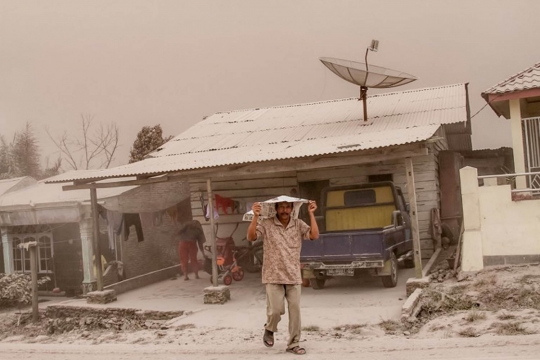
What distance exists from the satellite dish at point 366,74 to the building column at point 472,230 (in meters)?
4.19

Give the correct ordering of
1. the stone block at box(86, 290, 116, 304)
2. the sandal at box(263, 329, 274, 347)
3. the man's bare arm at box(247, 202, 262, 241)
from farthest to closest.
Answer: the stone block at box(86, 290, 116, 304), the sandal at box(263, 329, 274, 347), the man's bare arm at box(247, 202, 262, 241)

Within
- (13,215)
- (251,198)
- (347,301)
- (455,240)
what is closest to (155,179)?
(251,198)

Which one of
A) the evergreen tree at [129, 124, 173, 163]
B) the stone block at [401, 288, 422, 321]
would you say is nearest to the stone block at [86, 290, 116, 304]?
the stone block at [401, 288, 422, 321]

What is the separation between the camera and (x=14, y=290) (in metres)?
15.1

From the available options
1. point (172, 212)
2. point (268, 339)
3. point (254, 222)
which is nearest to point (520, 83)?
point (254, 222)

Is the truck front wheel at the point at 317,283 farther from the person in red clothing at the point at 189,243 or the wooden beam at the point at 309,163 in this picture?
the person in red clothing at the point at 189,243

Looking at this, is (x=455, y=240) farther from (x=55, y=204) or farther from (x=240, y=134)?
(x=55, y=204)

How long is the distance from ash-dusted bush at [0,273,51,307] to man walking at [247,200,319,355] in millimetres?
10633

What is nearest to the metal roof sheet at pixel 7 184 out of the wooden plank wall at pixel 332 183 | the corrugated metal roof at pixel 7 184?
the corrugated metal roof at pixel 7 184

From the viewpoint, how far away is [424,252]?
14.4 m

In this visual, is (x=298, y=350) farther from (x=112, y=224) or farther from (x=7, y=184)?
(x=7, y=184)

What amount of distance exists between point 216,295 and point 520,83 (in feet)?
24.2

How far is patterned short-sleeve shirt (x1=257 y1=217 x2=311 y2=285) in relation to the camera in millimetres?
6512

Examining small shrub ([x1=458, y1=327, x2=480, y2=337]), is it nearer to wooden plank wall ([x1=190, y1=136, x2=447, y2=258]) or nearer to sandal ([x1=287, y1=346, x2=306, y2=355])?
sandal ([x1=287, y1=346, x2=306, y2=355])
